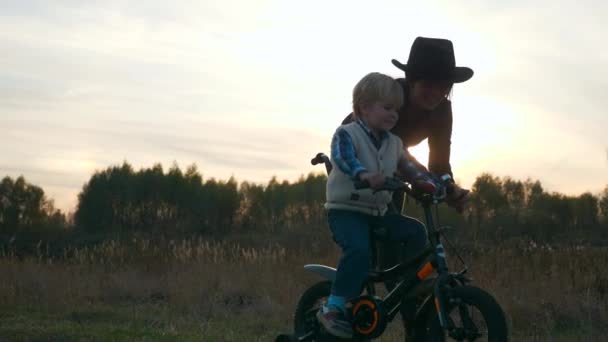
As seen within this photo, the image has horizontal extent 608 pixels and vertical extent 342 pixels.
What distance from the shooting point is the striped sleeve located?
15.6 feet

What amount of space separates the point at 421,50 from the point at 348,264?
1.64 meters

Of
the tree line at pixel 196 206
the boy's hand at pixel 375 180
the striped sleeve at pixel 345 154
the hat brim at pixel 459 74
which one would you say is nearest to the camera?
the boy's hand at pixel 375 180

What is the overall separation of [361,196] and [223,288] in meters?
7.44

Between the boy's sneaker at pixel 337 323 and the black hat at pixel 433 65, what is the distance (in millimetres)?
1673

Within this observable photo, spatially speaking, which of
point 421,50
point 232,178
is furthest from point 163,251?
point 232,178

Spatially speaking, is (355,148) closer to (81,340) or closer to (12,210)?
(81,340)

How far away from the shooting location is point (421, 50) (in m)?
5.75

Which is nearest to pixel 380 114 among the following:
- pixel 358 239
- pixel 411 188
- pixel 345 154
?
pixel 345 154

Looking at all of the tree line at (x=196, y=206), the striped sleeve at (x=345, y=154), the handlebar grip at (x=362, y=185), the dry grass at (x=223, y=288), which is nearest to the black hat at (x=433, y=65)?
the striped sleeve at (x=345, y=154)

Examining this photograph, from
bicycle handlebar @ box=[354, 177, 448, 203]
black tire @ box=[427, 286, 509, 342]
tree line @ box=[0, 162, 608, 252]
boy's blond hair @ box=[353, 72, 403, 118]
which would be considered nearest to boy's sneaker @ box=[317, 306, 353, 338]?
black tire @ box=[427, 286, 509, 342]

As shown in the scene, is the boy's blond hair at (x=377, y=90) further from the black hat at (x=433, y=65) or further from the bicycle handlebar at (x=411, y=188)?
the black hat at (x=433, y=65)

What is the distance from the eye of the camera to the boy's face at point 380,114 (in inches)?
193

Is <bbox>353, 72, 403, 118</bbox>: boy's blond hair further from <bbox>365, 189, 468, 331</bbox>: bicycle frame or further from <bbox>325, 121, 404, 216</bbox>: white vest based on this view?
<bbox>365, 189, 468, 331</bbox>: bicycle frame

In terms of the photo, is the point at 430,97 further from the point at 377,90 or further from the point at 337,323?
the point at 337,323
